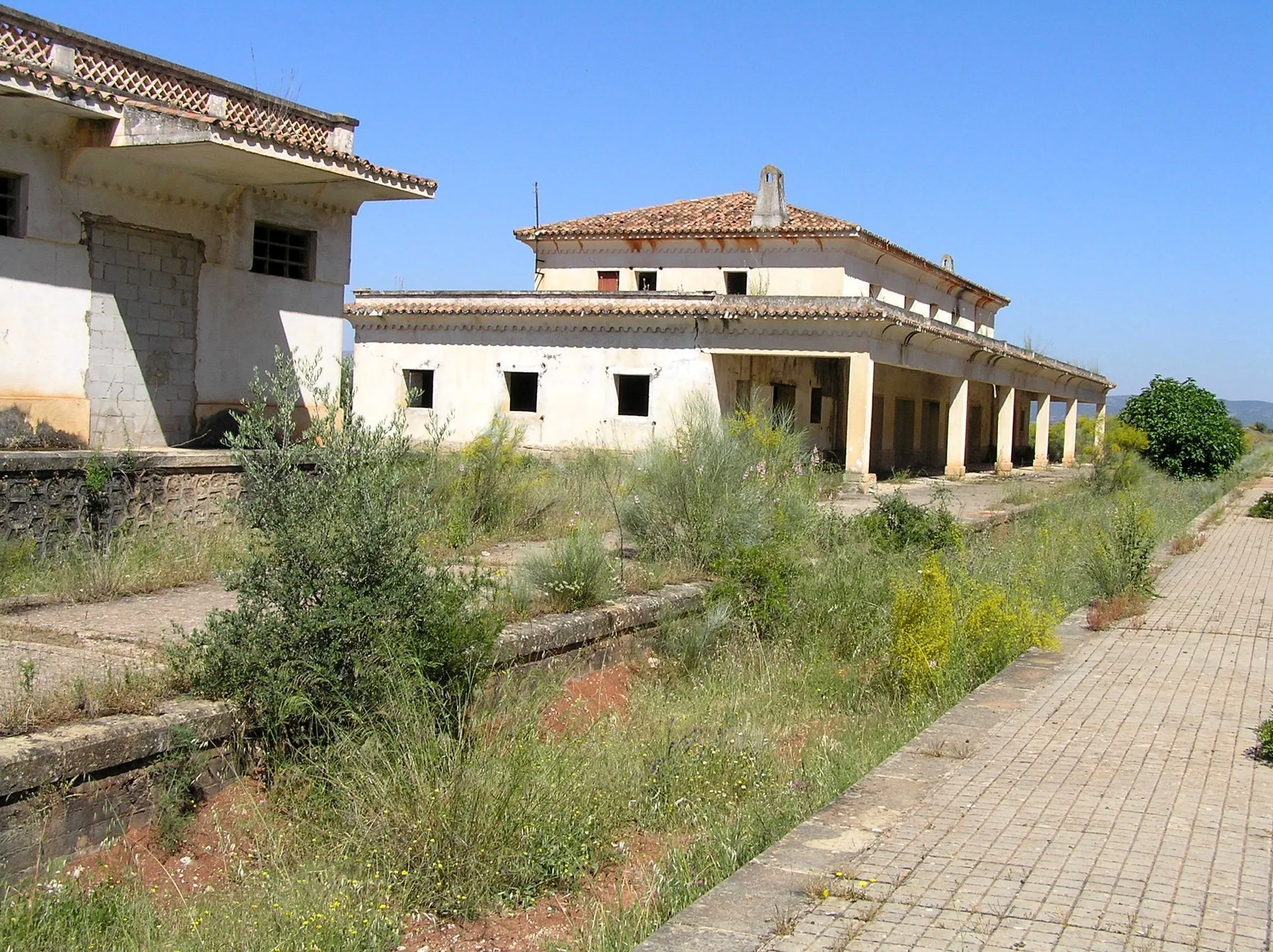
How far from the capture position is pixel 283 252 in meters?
13.8

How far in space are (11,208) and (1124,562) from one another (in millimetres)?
10884

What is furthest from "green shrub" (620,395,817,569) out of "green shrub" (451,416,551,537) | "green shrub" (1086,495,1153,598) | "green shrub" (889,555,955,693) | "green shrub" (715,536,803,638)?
"green shrub" (1086,495,1153,598)

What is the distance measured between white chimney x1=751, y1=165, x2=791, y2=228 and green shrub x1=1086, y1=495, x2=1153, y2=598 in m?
18.1

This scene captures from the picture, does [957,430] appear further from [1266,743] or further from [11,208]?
[1266,743]

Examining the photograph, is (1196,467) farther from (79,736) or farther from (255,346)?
(79,736)

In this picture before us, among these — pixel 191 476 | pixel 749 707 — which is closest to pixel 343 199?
pixel 191 476

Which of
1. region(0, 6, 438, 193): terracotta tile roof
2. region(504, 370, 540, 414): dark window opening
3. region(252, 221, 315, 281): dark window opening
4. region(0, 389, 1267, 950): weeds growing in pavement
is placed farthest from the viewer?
region(504, 370, 540, 414): dark window opening

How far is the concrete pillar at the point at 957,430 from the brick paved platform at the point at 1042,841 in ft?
70.2

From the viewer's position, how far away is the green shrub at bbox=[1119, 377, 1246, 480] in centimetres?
2962

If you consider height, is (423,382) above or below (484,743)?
above

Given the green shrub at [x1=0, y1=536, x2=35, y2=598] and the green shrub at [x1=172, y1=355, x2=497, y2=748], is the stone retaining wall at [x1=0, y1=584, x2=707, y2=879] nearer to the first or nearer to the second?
the green shrub at [x1=172, y1=355, x2=497, y2=748]

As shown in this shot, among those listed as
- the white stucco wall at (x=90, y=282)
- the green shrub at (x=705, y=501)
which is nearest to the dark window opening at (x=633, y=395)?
the white stucco wall at (x=90, y=282)

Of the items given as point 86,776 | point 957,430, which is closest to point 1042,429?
point 957,430

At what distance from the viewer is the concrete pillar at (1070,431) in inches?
1567
